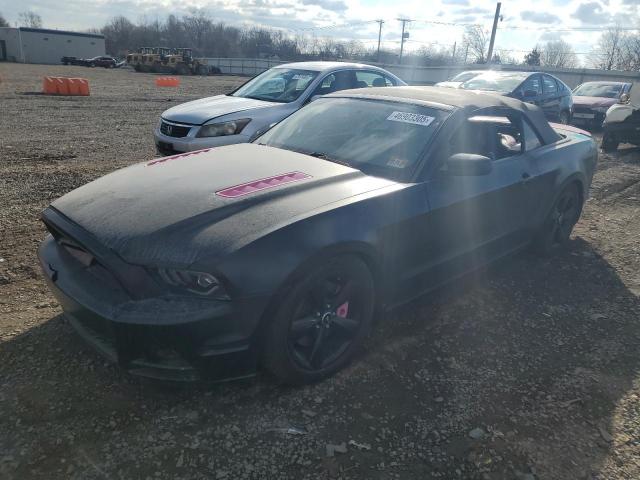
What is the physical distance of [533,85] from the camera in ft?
35.6

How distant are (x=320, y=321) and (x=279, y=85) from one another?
5.87 m

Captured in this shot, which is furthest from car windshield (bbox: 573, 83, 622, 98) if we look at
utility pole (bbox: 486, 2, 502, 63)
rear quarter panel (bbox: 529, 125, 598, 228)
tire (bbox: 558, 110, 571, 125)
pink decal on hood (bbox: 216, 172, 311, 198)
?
utility pole (bbox: 486, 2, 502, 63)

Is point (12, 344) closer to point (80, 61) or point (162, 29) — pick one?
point (80, 61)

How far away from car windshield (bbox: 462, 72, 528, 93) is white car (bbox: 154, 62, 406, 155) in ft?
10.9

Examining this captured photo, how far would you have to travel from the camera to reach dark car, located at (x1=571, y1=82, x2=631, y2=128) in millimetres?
14039

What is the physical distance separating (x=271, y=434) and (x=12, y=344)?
5.71 ft

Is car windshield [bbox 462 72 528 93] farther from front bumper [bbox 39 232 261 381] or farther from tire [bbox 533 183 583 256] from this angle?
front bumper [bbox 39 232 261 381]

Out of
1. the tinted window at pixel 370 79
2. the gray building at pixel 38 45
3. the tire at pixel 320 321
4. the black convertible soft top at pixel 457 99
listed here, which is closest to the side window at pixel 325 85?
the tinted window at pixel 370 79

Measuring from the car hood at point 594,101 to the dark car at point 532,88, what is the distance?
2.58 metres

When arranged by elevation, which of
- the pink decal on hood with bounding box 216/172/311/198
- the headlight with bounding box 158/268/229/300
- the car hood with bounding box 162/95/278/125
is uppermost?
the pink decal on hood with bounding box 216/172/311/198

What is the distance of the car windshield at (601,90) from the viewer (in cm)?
1548

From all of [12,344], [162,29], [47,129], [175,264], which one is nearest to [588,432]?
[175,264]

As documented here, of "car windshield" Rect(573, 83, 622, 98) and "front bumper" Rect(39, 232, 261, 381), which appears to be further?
"car windshield" Rect(573, 83, 622, 98)

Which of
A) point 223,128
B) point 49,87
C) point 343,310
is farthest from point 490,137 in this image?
point 49,87
